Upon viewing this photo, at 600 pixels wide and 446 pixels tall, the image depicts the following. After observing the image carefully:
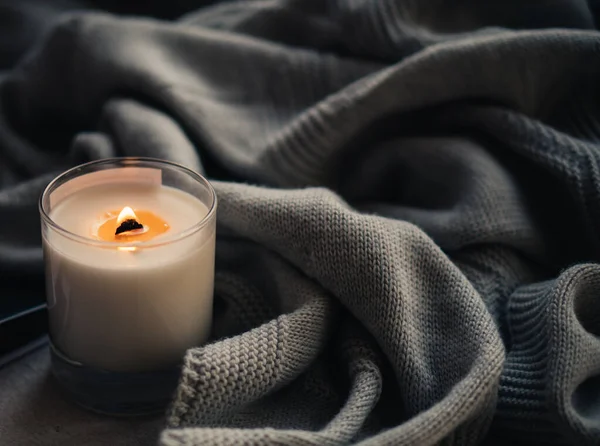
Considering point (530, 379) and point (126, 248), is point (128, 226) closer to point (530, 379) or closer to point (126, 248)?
point (126, 248)

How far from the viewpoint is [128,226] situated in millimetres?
492

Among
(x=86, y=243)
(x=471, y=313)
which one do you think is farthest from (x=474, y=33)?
(x=86, y=243)

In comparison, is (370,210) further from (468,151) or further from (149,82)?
(149,82)

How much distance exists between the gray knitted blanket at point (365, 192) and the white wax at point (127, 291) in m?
0.05

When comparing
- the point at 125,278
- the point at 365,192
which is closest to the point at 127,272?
the point at 125,278

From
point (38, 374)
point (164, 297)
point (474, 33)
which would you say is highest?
point (474, 33)

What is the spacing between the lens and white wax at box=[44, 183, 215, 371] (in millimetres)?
469

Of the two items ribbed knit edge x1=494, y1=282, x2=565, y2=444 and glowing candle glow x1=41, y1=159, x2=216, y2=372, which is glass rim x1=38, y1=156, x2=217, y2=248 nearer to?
glowing candle glow x1=41, y1=159, x2=216, y2=372

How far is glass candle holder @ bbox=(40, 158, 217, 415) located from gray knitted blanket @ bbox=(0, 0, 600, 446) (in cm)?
5

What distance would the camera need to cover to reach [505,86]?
0.63m

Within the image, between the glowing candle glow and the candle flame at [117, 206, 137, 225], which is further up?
the candle flame at [117, 206, 137, 225]

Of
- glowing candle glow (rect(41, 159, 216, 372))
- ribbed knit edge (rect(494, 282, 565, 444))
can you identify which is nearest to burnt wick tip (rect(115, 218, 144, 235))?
glowing candle glow (rect(41, 159, 216, 372))

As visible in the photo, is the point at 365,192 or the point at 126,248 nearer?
the point at 126,248

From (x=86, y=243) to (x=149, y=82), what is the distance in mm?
299
